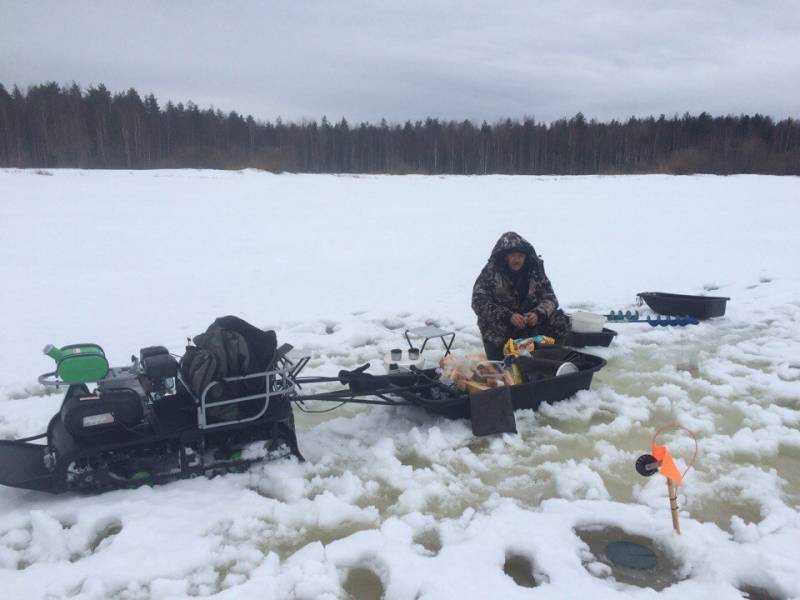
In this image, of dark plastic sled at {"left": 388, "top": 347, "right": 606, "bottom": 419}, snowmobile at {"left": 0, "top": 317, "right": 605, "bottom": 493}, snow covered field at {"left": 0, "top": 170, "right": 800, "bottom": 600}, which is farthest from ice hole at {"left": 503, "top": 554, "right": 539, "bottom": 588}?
dark plastic sled at {"left": 388, "top": 347, "right": 606, "bottom": 419}

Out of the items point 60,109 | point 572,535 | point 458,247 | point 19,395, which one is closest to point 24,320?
point 19,395

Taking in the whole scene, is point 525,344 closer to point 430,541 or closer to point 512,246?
point 512,246

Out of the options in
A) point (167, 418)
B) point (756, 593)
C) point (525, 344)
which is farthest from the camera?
point (525, 344)

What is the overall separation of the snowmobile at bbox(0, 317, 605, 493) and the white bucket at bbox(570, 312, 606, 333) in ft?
7.86

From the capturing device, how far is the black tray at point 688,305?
717 cm

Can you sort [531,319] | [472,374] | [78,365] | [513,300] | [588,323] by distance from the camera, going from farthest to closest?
1. [588,323]
2. [513,300]
3. [531,319]
4. [472,374]
5. [78,365]

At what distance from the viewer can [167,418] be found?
3.67 meters

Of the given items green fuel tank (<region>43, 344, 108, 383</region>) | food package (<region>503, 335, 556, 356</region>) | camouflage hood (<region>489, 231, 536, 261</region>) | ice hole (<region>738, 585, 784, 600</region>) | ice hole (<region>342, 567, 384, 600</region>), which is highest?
camouflage hood (<region>489, 231, 536, 261</region>)

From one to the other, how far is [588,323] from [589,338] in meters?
0.16

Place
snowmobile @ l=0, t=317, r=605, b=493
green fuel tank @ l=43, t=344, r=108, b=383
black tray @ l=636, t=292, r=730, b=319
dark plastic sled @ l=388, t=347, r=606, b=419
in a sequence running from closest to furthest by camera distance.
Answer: snowmobile @ l=0, t=317, r=605, b=493 < green fuel tank @ l=43, t=344, r=108, b=383 < dark plastic sled @ l=388, t=347, r=606, b=419 < black tray @ l=636, t=292, r=730, b=319

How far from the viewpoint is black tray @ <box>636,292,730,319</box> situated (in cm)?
717

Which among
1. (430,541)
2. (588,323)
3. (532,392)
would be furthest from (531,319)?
(430,541)

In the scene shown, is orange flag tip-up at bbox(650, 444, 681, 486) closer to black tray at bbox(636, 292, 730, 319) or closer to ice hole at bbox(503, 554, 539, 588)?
ice hole at bbox(503, 554, 539, 588)

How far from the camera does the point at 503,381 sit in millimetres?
4375
